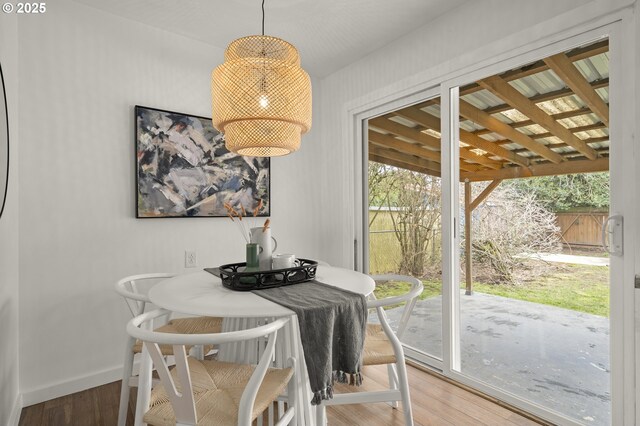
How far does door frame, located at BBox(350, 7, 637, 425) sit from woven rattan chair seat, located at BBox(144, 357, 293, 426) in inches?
55.7

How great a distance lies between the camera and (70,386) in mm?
2184

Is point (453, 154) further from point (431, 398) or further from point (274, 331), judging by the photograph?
point (274, 331)

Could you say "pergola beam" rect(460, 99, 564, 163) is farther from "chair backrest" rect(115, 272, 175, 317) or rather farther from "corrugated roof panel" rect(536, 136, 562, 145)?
"chair backrest" rect(115, 272, 175, 317)

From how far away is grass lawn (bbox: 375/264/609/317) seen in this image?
1754 mm

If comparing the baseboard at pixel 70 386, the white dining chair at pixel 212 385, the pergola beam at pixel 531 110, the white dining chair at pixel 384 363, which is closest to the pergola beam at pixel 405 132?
the pergola beam at pixel 531 110

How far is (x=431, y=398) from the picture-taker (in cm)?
212

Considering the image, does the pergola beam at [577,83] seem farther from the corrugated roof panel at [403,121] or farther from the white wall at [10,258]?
the white wall at [10,258]

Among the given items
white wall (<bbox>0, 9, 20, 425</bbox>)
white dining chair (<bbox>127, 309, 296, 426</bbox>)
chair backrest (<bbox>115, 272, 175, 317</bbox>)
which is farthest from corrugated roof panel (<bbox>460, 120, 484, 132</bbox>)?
white wall (<bbox>0, 9, 20, 425</bbox>)

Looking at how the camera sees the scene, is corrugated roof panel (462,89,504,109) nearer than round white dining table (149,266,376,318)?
No

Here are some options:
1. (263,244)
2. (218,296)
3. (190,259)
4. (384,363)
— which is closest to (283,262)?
(263,244)

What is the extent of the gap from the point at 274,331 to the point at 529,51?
1.97 metres

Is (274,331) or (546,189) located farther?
(546,189)

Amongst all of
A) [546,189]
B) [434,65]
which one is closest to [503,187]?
[546,189]

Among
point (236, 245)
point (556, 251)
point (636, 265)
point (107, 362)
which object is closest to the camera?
point (636, 265)
